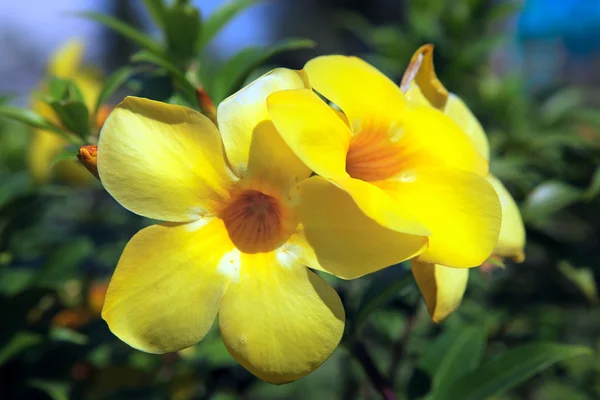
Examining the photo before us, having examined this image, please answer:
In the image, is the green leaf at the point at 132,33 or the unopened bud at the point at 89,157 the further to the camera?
the green leaf at the point at 132,33

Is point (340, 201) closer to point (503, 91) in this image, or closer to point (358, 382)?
point (358, 382)

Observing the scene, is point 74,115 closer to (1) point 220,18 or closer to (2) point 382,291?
(1) point 220,18

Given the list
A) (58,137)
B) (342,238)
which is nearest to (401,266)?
(342,238)

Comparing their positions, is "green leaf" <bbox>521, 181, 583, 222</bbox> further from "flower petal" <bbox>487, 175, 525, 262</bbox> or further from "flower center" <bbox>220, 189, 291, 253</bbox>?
"flower center" <bbox>220, 189, 291, 253</bbox>

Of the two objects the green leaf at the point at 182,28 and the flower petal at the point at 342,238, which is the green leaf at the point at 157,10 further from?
the flower petal at the point at 342,238

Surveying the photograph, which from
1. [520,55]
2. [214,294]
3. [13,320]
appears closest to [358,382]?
[13,320]

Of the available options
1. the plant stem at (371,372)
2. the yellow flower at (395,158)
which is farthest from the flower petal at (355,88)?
the plant stem at (371,372)

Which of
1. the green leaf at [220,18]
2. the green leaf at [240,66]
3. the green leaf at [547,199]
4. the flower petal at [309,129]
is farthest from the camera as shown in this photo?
the green leaf at [547,199]
